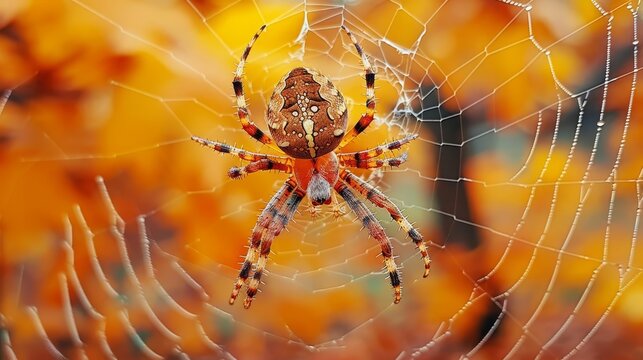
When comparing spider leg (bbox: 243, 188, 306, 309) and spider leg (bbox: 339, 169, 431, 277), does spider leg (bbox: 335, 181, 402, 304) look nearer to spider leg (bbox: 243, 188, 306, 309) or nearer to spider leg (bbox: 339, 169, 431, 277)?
spider leg (bbox: 339, 169, 431, 277)

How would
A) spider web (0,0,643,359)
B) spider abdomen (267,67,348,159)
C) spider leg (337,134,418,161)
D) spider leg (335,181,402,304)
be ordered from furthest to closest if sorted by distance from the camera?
spider web (0,0,643,359) → spider leg (335,181,402,304) → spider leg (337,134,418,161) → spider abdomen (267,67,348,159)

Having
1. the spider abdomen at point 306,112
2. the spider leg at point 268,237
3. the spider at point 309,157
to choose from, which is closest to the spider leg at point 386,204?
the spider at point 309,157

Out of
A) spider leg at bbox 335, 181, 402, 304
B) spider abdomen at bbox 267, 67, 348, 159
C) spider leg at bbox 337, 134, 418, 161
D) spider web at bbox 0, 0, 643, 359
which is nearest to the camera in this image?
spider abdomen at bbox 267, 67, 348, 159

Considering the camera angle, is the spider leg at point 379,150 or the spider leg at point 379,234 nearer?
the spider leg at point 379,150

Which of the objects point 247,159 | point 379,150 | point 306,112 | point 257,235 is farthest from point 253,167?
point 379,150

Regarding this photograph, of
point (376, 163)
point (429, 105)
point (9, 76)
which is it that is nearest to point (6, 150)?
point (9, 76)

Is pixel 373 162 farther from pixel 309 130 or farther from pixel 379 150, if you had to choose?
pixel 309 130

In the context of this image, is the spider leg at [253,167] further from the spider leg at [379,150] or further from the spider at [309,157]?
the spider leg at [379,150]

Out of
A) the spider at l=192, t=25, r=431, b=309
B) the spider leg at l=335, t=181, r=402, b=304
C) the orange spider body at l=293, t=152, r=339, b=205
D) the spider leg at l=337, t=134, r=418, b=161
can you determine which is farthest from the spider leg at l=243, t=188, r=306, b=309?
the spider leg at l=337, t=134, r=418, b=161
